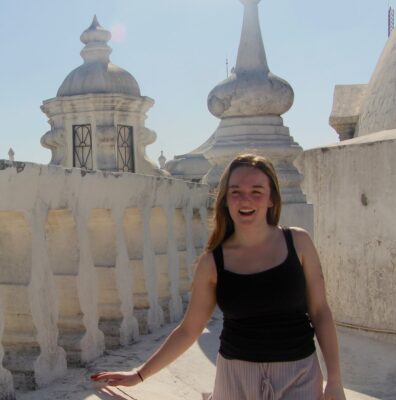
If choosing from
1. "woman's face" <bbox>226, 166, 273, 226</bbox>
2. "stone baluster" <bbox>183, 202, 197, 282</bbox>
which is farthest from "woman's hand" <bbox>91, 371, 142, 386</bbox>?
"stone baluster" <bbox>183, 202, 197, 282</bbox>

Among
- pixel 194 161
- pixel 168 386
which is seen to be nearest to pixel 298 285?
pixel 168 386

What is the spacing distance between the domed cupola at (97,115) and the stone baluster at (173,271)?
504 cm

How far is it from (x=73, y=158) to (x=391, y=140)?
6105 millimetres

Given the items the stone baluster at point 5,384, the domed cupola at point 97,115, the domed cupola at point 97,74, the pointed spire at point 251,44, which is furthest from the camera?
the domed cupola at point 97,74

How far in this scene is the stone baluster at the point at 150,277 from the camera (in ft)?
17.8

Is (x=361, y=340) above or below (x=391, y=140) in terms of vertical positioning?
below

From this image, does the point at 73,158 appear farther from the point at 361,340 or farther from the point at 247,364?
the point at 247,364

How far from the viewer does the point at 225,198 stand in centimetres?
243

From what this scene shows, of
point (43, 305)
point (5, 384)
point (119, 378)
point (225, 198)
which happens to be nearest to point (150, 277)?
point (43, 305)

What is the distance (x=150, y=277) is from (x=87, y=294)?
1.02 metres

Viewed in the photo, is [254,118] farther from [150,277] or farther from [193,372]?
[193,372]

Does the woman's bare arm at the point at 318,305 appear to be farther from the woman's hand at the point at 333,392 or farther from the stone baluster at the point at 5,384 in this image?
the stone baluster at the point at 5,384

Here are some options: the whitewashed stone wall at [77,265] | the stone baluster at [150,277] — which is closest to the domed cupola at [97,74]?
the whitewashed stone wall at [77,265]

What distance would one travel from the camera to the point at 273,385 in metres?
2.25
